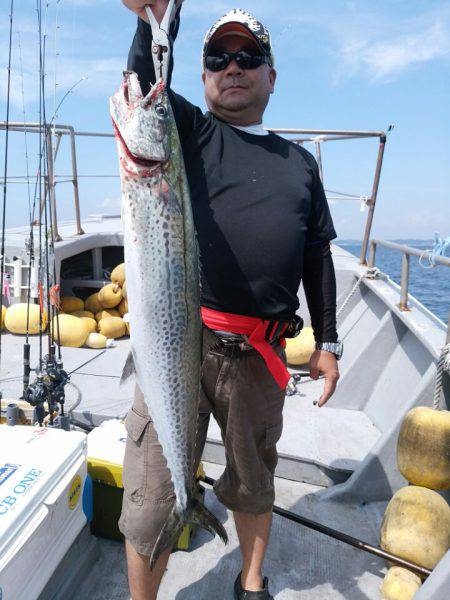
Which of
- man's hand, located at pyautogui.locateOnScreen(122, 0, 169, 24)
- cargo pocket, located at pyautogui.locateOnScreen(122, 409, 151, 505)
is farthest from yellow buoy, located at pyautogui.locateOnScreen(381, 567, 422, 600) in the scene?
man's hand, located at pyautogui.locateOnScreen(122, 0, 169, 24)

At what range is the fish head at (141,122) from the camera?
1695 millimetres

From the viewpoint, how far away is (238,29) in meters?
2.04

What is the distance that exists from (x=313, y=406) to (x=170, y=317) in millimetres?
2974

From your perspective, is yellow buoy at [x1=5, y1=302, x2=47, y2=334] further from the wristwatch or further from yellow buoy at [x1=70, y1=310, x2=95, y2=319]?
the wristwatch

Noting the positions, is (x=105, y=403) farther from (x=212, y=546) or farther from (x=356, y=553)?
(x=356, y=553)

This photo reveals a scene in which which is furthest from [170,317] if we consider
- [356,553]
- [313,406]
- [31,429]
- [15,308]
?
[15,308]

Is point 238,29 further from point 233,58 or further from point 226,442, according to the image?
point 226,442

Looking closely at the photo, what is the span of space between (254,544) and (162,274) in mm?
1515

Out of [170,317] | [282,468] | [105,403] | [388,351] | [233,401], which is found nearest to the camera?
[170,317]

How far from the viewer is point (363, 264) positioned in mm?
6574

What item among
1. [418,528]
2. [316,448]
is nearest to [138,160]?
[418,528]

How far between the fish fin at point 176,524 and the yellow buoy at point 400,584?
0.99 meters

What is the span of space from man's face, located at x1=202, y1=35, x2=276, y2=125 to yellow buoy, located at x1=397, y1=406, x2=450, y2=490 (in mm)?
2052

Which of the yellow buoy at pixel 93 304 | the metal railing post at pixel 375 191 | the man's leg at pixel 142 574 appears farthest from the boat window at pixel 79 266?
the man's leg at pixel 142 574
